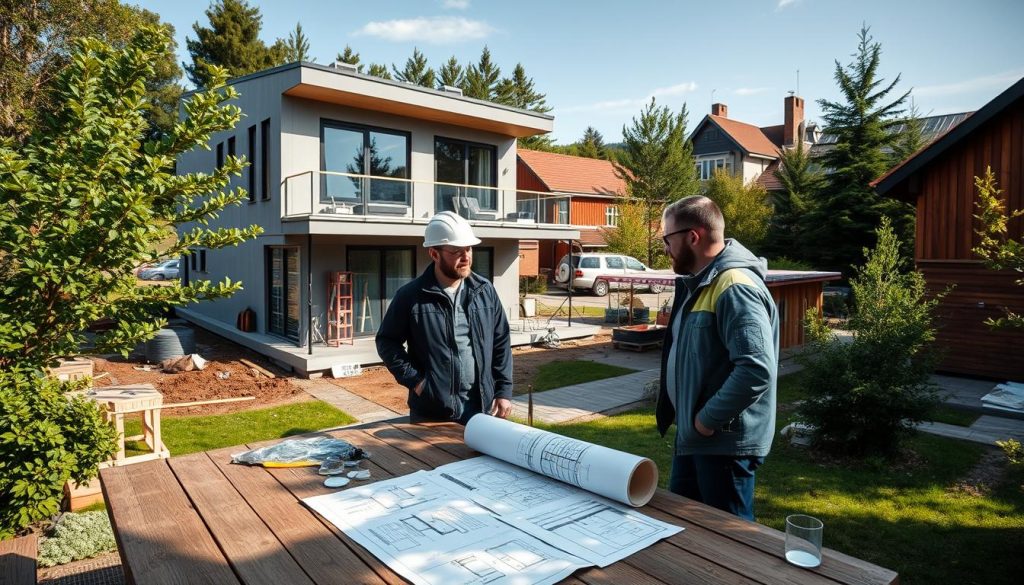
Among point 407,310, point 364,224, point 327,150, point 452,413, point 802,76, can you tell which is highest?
point 802,76

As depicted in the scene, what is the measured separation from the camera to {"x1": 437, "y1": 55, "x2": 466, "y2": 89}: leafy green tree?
1928 inches

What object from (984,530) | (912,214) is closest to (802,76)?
(912,214)

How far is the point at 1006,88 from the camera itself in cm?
1075

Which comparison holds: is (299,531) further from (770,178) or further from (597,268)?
(770,178)

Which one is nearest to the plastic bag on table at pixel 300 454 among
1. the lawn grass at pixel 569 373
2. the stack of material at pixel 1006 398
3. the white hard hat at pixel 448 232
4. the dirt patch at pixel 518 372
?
the white hard hat at pixel 448 232

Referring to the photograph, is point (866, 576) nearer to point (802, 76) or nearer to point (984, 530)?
point (984, 530)

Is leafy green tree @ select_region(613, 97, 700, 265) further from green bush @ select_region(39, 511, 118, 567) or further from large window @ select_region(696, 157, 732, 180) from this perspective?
green bush @ select_region(39, 511, 118, 567)

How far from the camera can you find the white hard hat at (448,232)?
3.31 metres

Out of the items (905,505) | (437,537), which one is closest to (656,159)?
(905,505)

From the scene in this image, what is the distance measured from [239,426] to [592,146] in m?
56.0

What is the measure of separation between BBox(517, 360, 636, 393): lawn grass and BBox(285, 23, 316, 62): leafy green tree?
3654cm

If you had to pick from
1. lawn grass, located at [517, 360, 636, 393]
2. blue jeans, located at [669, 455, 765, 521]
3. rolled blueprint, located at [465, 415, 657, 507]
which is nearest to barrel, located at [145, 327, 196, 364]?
lawn grass, located at [517, 360, 636, 393]

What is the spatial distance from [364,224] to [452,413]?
9920 millimetres

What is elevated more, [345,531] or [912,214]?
[912,214]
